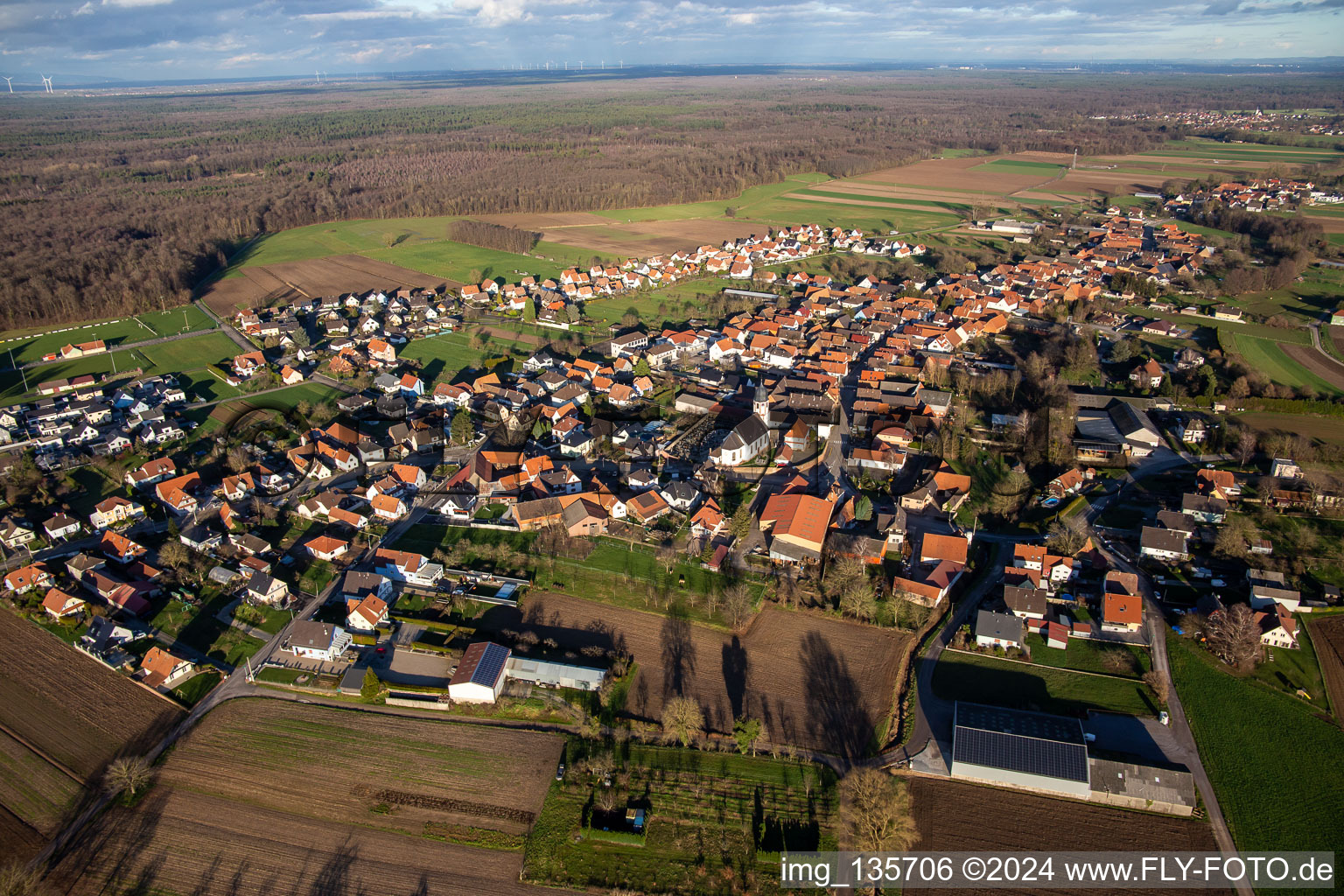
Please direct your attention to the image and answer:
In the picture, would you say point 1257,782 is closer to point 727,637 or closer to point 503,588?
point 727,637

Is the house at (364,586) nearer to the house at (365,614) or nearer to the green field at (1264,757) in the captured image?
the house at (365,614)

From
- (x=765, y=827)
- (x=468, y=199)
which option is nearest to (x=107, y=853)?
(x=765, y=827)

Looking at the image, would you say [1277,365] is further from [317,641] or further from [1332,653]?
[317,641]

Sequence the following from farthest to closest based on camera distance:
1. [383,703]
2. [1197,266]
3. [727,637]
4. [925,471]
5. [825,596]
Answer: [1197,266] → [925,471] → [825,596] → [727,637] → [383,703]

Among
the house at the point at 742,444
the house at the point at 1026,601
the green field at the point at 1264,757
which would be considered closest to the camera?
the green field at the point at 1264,757

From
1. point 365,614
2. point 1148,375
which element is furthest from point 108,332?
point 1148,375

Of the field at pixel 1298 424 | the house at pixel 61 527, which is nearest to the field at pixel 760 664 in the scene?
the house at pixel 61 527
